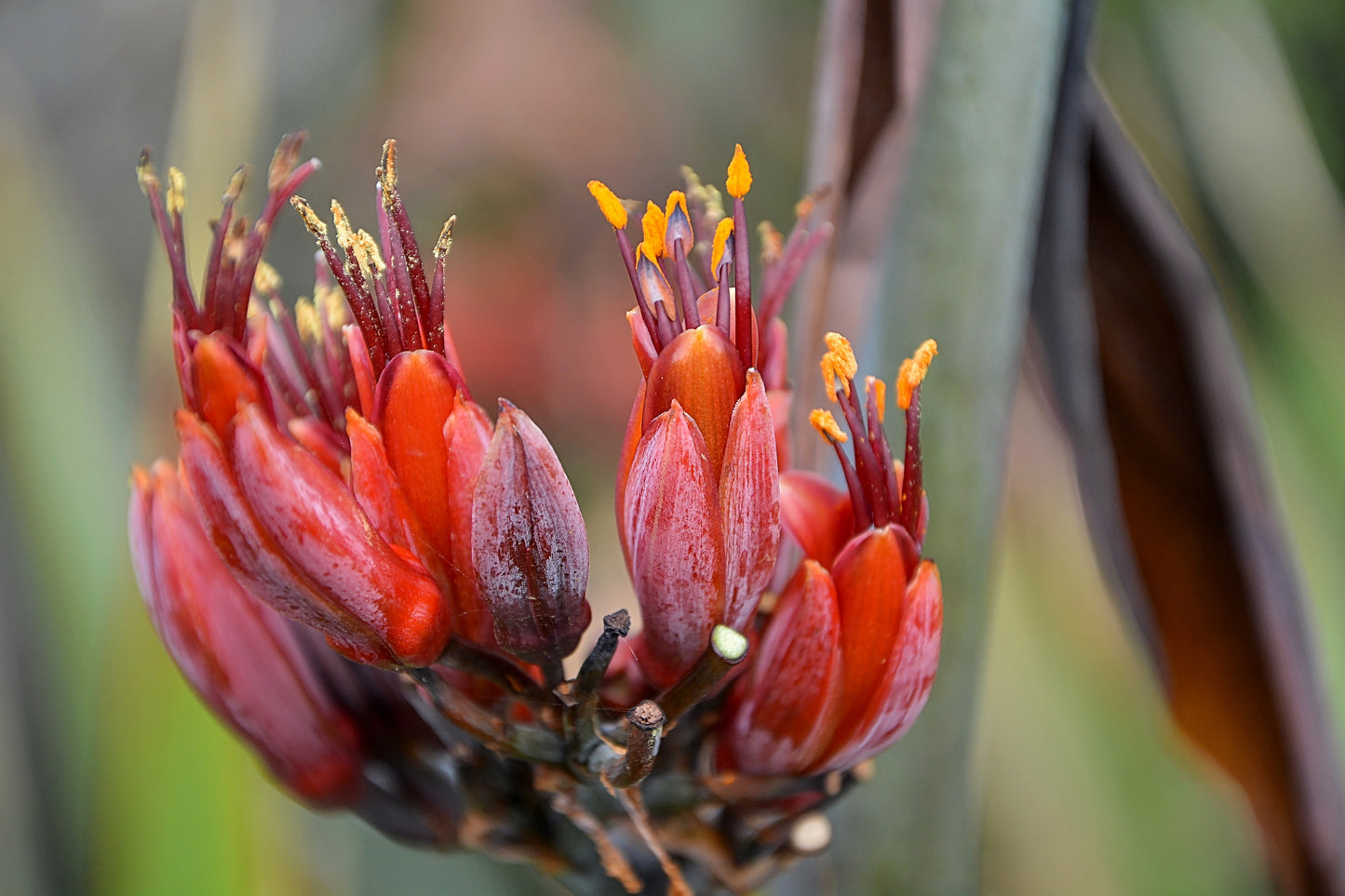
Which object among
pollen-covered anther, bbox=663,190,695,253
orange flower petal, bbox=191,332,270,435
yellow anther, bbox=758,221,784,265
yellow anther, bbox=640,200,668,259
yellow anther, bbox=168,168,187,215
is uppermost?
yellow anther, bbox=168,168,187,215

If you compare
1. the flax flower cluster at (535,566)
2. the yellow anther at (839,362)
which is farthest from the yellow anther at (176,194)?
the yellow anther at (839,362)

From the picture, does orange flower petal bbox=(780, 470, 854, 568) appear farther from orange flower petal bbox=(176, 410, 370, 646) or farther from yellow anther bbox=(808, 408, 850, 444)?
orange flower petal bbox=(176, 410, 370, 646)

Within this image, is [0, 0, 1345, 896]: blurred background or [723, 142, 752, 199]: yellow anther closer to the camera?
[723, 142, 752, 199]: yellow anther

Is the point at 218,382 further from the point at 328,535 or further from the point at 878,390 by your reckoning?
the point at 878,390

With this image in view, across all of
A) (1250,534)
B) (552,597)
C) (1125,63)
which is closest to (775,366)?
(552,597)

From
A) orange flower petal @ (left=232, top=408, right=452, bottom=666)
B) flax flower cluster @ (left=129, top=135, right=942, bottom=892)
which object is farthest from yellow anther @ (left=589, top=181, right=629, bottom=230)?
orange flower petal @ (left=232, top=408, right=452, bottom=666)

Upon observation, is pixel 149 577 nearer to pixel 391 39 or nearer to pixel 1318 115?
pixel 1318 115

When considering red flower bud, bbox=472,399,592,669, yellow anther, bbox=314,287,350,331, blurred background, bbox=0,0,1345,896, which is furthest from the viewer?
blurred background, bbox=0,0,1345,896

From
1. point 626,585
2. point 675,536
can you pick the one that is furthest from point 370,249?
point 626,585

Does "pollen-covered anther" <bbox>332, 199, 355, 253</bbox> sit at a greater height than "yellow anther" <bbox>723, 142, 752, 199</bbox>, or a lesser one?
greater
